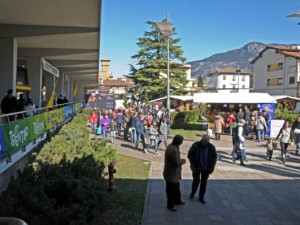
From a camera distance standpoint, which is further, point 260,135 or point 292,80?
point 292,80

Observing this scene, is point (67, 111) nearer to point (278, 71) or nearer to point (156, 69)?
point (156, 69)

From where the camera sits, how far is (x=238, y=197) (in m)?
8.98

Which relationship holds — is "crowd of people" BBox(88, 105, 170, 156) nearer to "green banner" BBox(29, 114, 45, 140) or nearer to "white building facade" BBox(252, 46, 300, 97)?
"green banner" BBox(29, 114, 45, 140)

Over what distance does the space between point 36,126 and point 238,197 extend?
20.4 feet

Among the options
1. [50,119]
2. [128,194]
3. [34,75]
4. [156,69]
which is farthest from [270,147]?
[156,69]

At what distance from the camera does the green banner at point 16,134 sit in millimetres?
7659

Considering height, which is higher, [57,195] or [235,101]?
[235,101]

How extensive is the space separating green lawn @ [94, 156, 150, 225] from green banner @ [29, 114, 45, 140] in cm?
274

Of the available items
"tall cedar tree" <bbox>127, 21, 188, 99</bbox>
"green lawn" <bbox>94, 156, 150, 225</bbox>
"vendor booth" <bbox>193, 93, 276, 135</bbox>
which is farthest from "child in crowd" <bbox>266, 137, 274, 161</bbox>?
"tall cedar tree" <bbox>127, 21, 188, 99</bbox>

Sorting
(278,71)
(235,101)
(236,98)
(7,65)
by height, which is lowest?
(235,101)

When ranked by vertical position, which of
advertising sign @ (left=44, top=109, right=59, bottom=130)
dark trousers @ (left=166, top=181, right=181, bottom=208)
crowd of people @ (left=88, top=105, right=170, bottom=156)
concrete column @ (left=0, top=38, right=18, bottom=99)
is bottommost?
dark trousers @ (left=166, top=181, right=181, bottom=208)

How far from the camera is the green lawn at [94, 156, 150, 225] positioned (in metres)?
7.04

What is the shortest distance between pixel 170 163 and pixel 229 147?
38.1 feet

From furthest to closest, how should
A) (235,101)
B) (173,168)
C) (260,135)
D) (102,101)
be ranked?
(102,101), (235,101), (260,135), (173,168)
